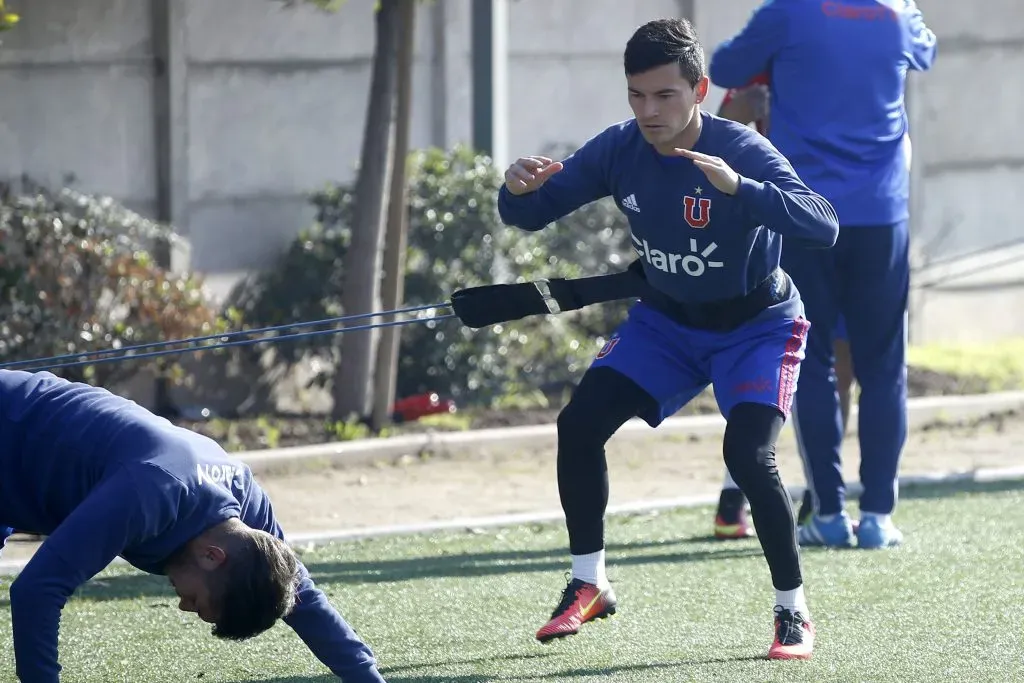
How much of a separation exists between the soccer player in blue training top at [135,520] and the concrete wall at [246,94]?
4873 mm

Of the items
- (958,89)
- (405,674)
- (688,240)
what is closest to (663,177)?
(688,240)

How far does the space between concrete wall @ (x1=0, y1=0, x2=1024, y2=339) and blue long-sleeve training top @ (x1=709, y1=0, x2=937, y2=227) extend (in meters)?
3.66

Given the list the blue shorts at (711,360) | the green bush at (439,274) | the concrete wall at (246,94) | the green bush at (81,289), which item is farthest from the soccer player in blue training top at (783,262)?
the concrete wall at (246,94)

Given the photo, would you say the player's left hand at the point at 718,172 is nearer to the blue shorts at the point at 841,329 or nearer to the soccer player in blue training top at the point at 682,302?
the soccer player in blue training top at the point at 682,302

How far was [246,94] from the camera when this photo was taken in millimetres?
9180

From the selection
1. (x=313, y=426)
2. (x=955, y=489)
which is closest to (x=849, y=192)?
(x=955, y=489)

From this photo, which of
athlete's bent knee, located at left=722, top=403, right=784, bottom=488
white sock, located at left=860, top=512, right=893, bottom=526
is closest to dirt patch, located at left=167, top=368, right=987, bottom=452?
white sock, located at left=860, top=512, right=893, bottom=526

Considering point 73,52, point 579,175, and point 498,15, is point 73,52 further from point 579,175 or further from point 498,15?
point 579,175

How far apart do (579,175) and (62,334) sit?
378 cm

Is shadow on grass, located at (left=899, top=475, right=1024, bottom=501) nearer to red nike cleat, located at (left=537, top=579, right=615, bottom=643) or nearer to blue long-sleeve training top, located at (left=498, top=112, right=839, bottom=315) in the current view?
blue long-sleeve training top, located at (left=498, top=112, right=839, bottom=315)

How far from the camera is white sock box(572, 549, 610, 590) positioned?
16.2 ft

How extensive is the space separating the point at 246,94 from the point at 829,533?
434 centimetres

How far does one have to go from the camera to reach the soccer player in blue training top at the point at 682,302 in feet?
15.5

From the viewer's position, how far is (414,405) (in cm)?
888
